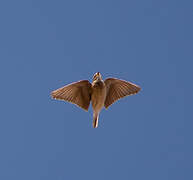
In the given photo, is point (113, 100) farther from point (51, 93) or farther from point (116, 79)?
point (51, 93)

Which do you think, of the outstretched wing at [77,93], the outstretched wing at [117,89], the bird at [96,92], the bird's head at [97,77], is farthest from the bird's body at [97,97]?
the outstretched wing at [117,89]

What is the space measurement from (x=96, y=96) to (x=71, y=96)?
153 centimetres

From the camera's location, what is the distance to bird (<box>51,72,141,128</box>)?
122ft

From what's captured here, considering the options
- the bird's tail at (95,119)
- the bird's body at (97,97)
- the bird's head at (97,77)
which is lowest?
the bird's tail at (95,119)

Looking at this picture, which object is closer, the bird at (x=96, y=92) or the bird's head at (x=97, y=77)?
the bird's head at (x=97, y=77)

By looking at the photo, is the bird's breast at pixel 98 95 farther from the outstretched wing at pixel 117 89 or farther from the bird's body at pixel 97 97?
the outstretched wing at pixel 117 89

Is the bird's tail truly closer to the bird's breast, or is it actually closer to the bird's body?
the bird's body

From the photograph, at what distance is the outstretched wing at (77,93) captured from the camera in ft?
123

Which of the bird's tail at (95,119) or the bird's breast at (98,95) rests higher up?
the bird's breast at (98,95)

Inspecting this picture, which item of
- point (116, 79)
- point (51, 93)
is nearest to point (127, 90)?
point (116, 79)

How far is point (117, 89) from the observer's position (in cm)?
3850

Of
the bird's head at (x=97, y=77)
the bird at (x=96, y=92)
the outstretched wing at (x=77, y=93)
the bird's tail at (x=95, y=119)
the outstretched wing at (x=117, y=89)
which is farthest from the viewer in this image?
the outstretched wing at (x=117, y=89)

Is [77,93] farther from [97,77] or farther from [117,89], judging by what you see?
[117,89]

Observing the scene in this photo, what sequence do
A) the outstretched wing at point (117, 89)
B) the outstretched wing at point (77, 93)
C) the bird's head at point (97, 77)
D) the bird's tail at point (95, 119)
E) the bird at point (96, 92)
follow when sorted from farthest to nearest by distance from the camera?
the outstretched wing at point (117, 89) → the bird's tail at point (95, 119) → the outstretched wing at point (77, 93) → the bird at point (96, 92) → the bird's head at point (97, 77)
